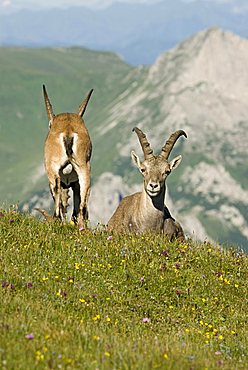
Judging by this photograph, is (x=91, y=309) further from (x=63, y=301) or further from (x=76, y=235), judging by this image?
(x=76, y=235)

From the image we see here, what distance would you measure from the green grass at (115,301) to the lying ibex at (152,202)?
334cm

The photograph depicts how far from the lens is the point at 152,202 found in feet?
57.8

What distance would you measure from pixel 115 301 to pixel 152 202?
307 inches

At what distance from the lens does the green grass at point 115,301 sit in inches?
261

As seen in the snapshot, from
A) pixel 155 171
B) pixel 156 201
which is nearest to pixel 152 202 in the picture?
pixel 156 201

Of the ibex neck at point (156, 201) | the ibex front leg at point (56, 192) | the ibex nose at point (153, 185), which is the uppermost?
the ibex neck at point (156, 201)

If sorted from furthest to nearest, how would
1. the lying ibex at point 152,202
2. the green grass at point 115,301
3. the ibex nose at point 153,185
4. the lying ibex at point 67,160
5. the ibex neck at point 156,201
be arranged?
the ibex neck at point 156,201 → the lying ibex at point 152,202 → the ibex nose at point 153,185 → the lying ibex at point 67,160 → the green grass at point 115,301

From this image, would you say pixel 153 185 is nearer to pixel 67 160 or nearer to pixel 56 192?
pixel 67 160

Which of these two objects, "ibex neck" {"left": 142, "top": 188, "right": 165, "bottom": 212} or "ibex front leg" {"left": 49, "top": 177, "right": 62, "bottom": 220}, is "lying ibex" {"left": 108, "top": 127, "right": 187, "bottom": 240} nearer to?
"ibex neck" {"left": 142, "top": 188, "right": 165, "bottom": 212}

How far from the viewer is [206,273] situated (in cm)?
1179

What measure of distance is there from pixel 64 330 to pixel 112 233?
5.88m

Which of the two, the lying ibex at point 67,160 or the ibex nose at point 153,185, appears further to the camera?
the ibex nose at point 153,185

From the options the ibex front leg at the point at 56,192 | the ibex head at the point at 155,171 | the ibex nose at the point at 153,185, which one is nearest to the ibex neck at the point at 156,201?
the ibex head at the point at 155,171

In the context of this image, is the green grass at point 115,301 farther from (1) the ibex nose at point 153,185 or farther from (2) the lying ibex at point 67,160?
(1) the ibex nose at point 153,185
